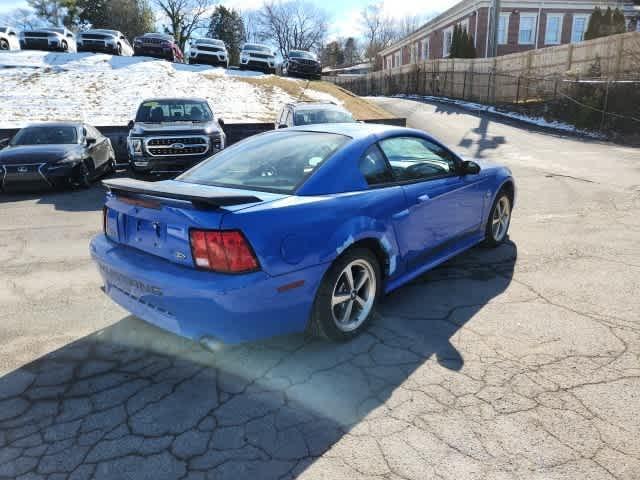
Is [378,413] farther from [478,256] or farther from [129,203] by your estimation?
[478,256]

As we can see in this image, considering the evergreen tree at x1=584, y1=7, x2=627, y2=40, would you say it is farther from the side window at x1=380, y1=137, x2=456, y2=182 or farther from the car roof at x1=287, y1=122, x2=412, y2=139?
the car roof at x1=287, y1=122, x2=412, y2=139

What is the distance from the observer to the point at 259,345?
3.38 meters

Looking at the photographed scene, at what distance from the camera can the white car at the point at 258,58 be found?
26.0m

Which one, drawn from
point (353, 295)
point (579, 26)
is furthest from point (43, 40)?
point (579, 26)

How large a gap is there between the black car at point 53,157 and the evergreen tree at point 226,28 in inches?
2265

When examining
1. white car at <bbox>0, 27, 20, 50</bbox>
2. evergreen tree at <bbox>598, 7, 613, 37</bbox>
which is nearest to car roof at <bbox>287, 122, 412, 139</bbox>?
white car at <bbox>0, 27, 20, 50</bbox>

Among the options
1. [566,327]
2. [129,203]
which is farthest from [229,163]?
[566,327]

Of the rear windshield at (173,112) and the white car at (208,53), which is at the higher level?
the white car at (208,53)

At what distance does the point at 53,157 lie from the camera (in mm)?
8867

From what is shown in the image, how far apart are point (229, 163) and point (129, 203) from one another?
942 millimetres

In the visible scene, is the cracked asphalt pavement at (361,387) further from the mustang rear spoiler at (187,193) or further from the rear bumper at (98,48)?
the rear bumper at (98,48)

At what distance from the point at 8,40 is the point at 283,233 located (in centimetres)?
3004

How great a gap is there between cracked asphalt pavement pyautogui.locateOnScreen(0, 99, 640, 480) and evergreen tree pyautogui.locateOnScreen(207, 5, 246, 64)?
213ft

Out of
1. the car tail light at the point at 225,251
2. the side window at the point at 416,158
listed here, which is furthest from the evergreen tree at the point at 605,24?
the car tail light at the point at 225,251
